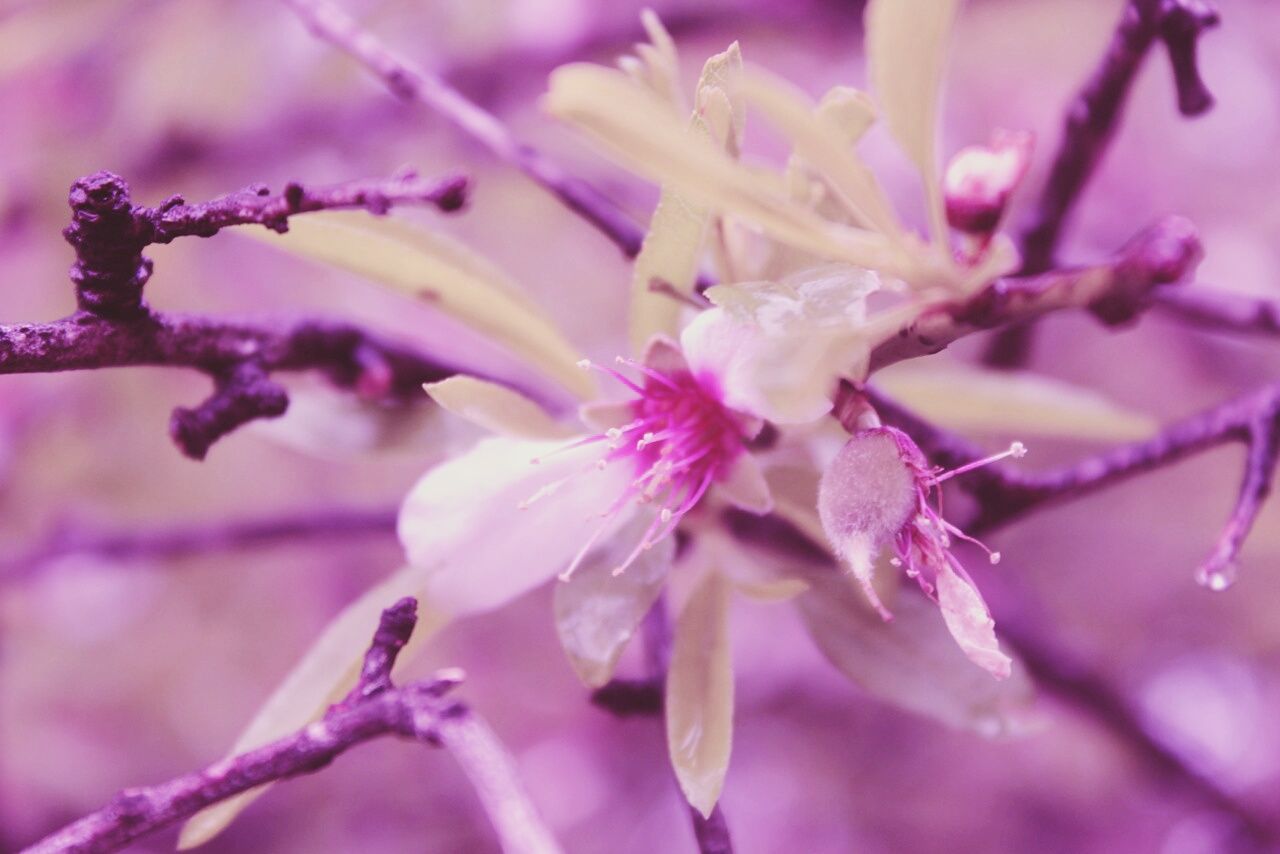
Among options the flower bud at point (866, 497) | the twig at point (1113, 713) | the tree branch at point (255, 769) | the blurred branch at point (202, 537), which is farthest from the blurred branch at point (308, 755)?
the twig at point (1113, 713)

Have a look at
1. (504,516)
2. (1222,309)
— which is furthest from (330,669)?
(1222,309)

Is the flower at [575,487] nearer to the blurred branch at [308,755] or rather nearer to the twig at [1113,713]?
the blurred branch at [308,755]

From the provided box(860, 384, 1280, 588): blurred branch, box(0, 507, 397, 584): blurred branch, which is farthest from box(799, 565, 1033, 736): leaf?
box(0, 507, 397, 584): blurred branch

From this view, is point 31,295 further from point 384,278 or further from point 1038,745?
point 1038,745

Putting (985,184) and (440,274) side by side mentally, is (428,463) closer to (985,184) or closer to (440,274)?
(440,274)

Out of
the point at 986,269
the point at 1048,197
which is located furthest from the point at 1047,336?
the point at 986,269

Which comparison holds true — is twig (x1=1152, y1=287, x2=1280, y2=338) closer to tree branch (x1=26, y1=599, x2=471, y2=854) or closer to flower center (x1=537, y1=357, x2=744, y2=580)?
flower center (x1=537, y1=357, x2=744, y2=580)

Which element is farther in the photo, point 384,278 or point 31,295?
point 31,295
